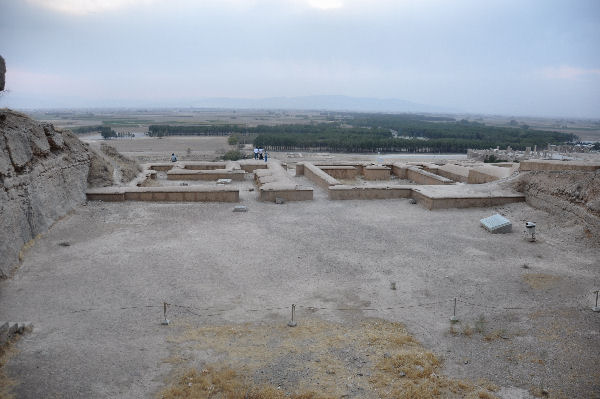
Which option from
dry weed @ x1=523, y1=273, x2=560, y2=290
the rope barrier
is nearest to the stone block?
dry weed @ x1=523, y1=273, x2=560, y2=290

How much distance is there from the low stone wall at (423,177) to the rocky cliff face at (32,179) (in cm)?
1133

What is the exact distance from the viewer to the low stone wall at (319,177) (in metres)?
13.5

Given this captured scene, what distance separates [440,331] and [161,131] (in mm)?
68101

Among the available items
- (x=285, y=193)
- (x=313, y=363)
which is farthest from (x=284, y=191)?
(x=313, y=363)

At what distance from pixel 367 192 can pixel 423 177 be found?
3880mm

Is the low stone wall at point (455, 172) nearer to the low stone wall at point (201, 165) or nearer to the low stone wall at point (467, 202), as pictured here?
the low stone wall at point (467, 202)

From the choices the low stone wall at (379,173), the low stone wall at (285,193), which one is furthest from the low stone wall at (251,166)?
the low stone wall at (285,193)

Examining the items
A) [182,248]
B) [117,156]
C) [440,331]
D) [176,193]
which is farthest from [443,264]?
[117,156]

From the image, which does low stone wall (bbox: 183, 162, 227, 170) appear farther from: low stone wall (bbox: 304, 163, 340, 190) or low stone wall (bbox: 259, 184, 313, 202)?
low stone wall (bbox: 259, 184, 313, 202)

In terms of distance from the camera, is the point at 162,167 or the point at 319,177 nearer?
the point at 319,177

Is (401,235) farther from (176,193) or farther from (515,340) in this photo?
(176,193)

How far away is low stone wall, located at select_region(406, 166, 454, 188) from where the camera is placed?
14467 mm

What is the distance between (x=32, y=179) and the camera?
8.66 meters

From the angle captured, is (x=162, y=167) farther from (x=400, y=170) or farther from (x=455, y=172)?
(x=455, y=172)
